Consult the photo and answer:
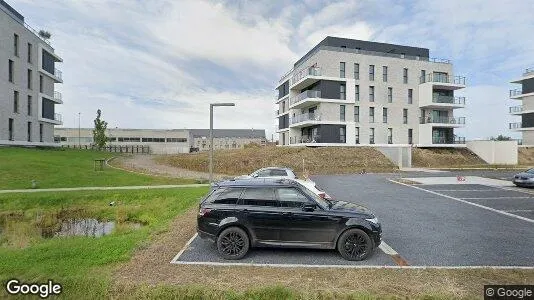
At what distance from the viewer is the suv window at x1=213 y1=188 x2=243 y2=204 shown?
23.4 ft

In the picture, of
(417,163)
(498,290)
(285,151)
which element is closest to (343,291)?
(498,290)

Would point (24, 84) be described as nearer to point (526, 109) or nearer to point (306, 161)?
point (306, 161)

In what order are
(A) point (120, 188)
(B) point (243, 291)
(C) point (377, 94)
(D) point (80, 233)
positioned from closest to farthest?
(B) point (243, 291), (D) point (80, 233), (A) point (120, 188), (C) point (377, 94)

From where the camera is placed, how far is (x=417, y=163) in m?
38.6

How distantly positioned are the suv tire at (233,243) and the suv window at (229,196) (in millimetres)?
682

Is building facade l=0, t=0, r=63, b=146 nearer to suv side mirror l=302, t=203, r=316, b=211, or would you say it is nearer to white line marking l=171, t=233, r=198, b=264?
white line marking l=171, t=233, r=198, b=264

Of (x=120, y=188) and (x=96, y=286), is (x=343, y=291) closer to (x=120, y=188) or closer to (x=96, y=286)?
(x=96, y=286)

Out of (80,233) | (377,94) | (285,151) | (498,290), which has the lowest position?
(80,233)

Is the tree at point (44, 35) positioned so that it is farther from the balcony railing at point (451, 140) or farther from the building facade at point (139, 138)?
the balcony railing at point (451, 140)

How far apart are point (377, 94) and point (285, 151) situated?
16515 mm

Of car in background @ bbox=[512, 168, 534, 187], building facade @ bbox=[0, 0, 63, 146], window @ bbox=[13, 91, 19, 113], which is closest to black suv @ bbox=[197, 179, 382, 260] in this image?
car in background @ bbox=[512, 168, 534, 187]

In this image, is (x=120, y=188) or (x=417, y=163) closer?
(x=120, y=188)

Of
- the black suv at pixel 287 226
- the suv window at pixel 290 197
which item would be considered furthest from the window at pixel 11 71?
the suv window at pixel 290 197

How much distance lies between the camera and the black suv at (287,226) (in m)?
6.72
